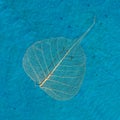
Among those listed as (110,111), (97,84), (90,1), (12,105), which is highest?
(90,1)

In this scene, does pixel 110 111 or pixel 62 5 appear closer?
pixel 62 5

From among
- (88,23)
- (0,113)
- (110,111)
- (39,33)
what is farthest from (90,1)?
(0,113)

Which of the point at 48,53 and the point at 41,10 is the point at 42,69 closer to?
the point at 48,53
